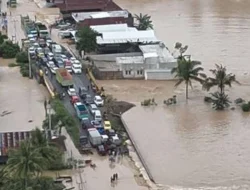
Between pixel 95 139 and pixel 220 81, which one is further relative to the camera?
pixel 220 81

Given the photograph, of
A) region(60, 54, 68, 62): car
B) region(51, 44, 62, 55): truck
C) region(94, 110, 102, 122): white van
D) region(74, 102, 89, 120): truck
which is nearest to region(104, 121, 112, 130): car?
region(94, 110, 102, 122): white van

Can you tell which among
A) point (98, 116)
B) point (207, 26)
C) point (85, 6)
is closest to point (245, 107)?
point (98, 116)

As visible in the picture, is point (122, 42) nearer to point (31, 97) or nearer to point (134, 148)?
point (31, 97)

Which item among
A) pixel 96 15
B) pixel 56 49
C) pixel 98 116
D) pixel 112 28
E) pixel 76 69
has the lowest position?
pixel 98 116

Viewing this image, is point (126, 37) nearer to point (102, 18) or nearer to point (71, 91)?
point (102, 18)

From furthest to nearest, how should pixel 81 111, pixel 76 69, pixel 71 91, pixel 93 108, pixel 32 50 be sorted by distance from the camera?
pixel 32 50 < pixel 76 69 < pixel 71 91 < pixel 93 108 < pixel 81 111

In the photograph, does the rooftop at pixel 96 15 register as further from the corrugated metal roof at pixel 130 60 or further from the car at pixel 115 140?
the car at pixel 115 140

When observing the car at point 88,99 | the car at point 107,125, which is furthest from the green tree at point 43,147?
the car at point 88,99
